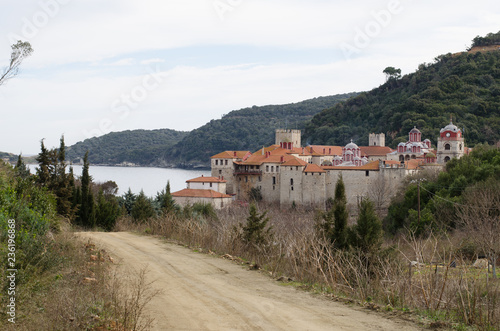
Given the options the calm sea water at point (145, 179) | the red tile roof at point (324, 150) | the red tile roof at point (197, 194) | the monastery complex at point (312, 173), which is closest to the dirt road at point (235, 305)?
the monastery complex at point (312, 173)

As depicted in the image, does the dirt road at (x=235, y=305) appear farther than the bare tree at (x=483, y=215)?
No

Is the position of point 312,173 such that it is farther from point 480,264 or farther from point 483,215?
point 480,264

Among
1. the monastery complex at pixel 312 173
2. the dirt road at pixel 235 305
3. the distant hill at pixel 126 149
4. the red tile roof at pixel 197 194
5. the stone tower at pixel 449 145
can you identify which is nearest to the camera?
the dirt road at pixel 235 305

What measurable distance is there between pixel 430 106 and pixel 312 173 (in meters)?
26.6

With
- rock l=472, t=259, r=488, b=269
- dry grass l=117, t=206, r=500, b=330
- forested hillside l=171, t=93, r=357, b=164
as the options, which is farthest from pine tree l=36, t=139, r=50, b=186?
forested hillside l=171, t=93, r=357, b=164

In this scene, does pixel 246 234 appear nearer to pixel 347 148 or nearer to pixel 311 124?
pixel 347 148

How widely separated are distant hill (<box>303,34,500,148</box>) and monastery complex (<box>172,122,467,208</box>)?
867cm

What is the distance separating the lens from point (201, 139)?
114 metres

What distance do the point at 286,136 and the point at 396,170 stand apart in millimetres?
21379

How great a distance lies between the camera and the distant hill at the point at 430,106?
63.3 meters

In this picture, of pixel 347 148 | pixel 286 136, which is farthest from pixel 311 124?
pixel 347 148

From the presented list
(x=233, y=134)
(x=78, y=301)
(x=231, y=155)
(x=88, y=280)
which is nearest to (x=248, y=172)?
(x=231, y=155)

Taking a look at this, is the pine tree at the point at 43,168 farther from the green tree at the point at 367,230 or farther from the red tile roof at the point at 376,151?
the red tile roof at the point at 376,151

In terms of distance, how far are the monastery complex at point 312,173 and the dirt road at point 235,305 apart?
113 feet
